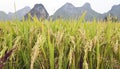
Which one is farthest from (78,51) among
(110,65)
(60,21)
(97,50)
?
(60,21)

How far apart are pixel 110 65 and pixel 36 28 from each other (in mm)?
880

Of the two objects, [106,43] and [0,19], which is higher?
[0,19]

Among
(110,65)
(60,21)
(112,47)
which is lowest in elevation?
(110,65)

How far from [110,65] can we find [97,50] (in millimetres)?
197

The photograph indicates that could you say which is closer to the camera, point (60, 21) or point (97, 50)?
point (97, 50)

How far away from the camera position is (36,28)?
111 inches

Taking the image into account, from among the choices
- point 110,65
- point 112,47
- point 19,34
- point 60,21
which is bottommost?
point 110,65

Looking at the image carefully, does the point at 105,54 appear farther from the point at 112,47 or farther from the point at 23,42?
the point at 23,42

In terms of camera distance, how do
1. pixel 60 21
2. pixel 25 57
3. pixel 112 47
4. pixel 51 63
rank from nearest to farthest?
1. pixel 51 63
2. pixel 25 57
3. pixel 112 47
4. pixel 60 21

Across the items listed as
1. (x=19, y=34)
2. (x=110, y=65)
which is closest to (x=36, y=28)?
(x=19, y=34)

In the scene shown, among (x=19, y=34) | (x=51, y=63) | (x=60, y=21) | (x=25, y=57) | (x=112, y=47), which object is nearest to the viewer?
(x=51, y=63)

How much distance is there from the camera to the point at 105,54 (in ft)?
8.24

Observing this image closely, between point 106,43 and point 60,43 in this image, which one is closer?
point 60,43

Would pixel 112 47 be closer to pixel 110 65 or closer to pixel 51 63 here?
pixel 110 65
